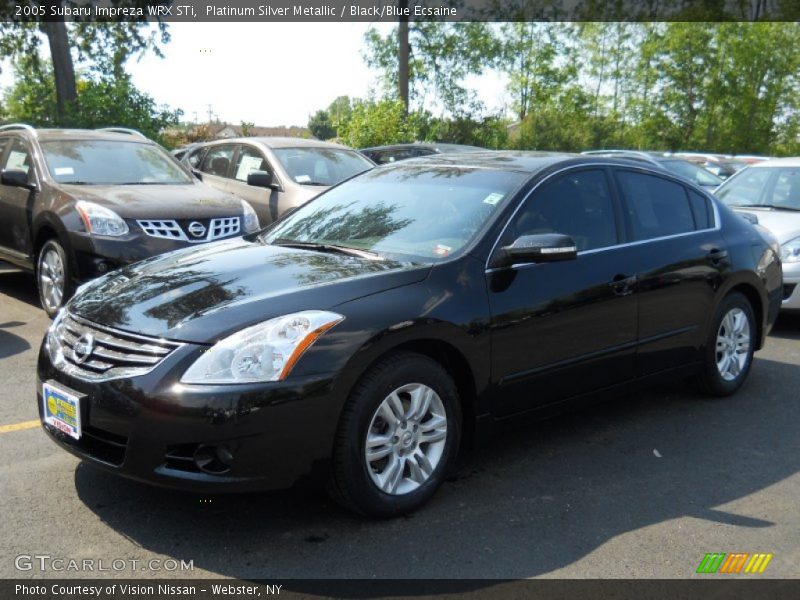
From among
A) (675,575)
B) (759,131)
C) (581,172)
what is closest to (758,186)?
(581,172)

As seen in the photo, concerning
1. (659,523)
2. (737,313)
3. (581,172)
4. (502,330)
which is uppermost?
(581,172)

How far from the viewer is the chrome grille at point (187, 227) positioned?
7383 mm

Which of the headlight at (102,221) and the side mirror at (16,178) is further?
the side mirror at (16,178)

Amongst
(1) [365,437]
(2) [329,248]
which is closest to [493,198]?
(2) [329,248]

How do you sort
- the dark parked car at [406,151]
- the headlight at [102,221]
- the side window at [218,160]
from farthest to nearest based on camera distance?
the dark parked car at [406,151]
the side window at [218,160]
the headlight at [102,221]

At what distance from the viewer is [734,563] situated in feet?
11.7

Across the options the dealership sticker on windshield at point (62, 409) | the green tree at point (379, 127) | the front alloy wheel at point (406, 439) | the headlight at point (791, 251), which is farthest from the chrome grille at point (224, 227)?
the green tree at point (379, 127)

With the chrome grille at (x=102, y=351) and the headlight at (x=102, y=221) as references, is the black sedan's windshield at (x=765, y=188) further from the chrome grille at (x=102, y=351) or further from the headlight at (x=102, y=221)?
the chrome grille at (x=102, y=351)

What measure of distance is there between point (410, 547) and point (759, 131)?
1552 inches

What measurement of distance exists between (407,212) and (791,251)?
4858mm

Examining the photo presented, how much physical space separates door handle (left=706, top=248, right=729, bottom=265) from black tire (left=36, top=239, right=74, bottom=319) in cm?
502

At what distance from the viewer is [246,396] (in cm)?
335

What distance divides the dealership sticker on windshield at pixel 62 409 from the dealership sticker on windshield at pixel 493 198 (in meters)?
2.25

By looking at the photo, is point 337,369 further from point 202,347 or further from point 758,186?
point 758,186
